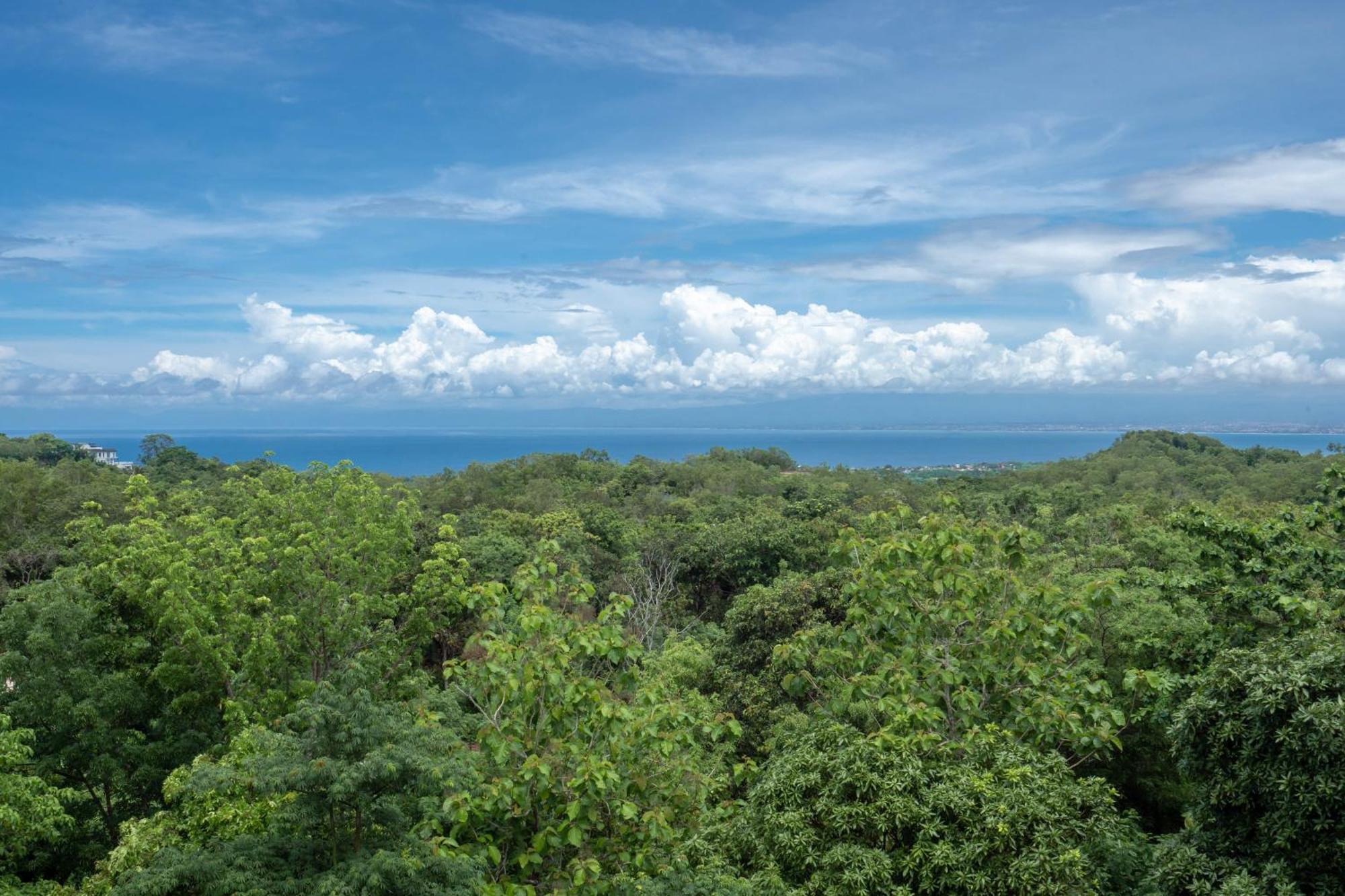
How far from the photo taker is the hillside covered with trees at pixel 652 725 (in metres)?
6.16

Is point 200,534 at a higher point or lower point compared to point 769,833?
higher

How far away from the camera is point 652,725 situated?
7.60 meters

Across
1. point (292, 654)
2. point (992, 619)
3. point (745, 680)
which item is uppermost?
point (992, 619)

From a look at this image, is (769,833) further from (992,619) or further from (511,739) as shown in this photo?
(992,619)

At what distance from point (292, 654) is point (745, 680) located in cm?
789

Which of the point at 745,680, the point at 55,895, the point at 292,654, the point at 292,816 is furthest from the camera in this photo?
the point at 745,680

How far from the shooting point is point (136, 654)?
1278 cm

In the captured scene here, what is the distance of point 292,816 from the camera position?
6.42m

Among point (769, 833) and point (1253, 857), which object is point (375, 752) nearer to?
point (769, 833)

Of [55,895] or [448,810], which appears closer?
[448,810]

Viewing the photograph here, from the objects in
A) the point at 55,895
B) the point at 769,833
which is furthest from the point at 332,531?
the point at 769,833

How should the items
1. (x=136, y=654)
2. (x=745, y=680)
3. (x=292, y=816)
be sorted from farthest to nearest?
1. (x=745, y=680)
2. (x=136, y=654)
3. (x=292, y=816)

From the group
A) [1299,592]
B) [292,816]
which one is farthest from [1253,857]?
[292,816]

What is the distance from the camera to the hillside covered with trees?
6164 mm
